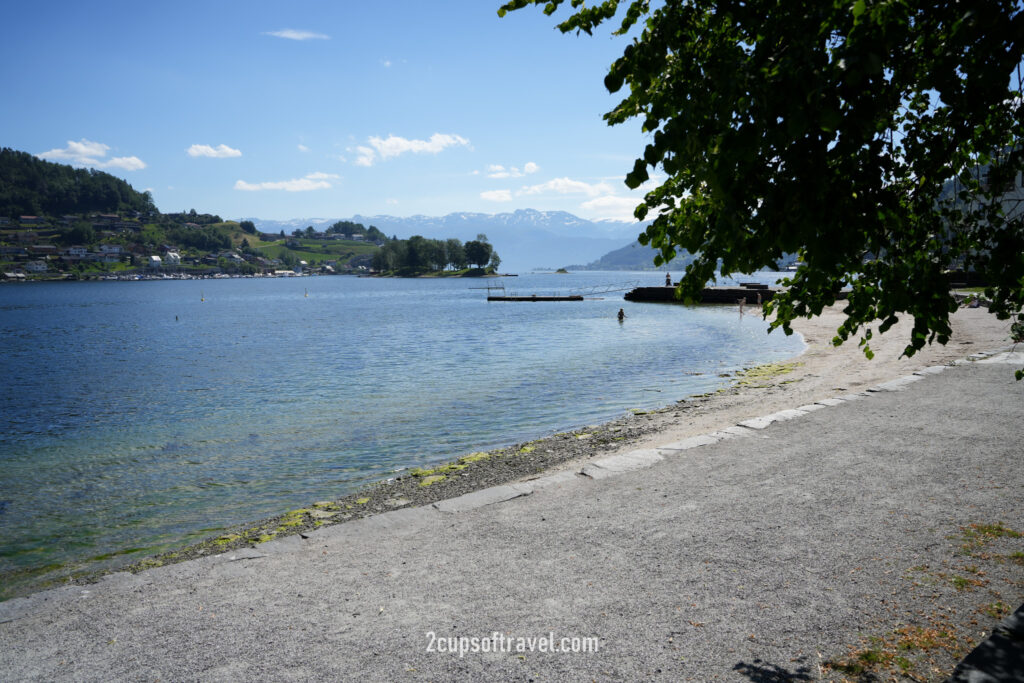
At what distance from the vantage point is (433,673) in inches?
210

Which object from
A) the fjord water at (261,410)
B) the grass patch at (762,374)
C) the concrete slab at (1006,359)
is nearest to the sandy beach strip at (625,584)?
the fjord water at (261,410)

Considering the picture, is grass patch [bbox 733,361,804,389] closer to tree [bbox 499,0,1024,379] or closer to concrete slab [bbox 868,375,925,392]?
concrete slab [bbox 868,375,925,392]

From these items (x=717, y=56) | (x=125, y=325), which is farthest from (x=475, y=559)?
(x=125, y=325)

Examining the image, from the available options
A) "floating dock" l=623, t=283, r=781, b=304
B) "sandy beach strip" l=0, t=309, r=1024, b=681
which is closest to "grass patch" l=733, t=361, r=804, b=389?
"sandy beach strip" l=0, t=309, r=1024, b=681

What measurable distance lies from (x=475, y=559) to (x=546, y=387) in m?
19.9

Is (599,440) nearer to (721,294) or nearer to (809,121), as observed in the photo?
(809,121)

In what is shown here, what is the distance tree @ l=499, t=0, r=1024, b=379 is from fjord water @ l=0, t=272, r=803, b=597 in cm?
1150

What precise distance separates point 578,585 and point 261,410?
2052cm

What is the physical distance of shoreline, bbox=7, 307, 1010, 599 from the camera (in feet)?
36.9

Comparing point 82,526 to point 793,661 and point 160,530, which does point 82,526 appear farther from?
point 793,661

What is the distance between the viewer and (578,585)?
22.5 feet

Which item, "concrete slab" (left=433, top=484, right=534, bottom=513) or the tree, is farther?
"concrete slab" (left=433, top=484, right=534, bottom=513)

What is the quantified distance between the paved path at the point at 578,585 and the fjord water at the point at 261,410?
474cm

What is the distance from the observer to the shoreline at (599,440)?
11.2m
